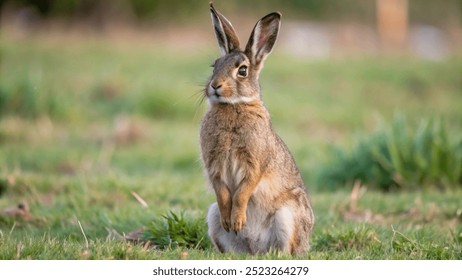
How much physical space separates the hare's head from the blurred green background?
518 mm

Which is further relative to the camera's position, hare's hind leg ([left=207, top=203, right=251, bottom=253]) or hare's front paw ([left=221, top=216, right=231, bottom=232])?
hare's hind leg ([left=207, top=203, right=251, bottom=253])

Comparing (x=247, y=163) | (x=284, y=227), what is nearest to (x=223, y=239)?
(x=284, y=227)

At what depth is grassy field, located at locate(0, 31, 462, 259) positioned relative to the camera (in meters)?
6.17

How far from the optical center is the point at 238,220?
18.3 ft

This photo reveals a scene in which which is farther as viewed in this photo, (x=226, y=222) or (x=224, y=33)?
(x=224, y=33)

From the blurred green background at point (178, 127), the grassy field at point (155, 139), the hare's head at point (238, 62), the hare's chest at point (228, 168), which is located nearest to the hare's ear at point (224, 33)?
the hare's head at point (238, 62)

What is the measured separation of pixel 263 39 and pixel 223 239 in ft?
5.06

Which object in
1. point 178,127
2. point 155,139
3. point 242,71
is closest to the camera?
point 242,71

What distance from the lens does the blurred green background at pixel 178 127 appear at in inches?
268

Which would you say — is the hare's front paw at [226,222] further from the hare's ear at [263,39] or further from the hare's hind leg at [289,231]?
the hare's ear at [263,39]

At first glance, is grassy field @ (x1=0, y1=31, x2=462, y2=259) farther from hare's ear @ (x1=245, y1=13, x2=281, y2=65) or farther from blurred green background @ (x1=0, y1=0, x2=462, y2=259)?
hare's ear @ (x1=245, y1=13, x2=281, y2=65)

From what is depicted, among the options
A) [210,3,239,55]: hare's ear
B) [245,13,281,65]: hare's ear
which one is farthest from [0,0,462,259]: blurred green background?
[245,13,281,65]: hare's ear

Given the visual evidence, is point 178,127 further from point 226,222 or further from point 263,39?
point 226,222
